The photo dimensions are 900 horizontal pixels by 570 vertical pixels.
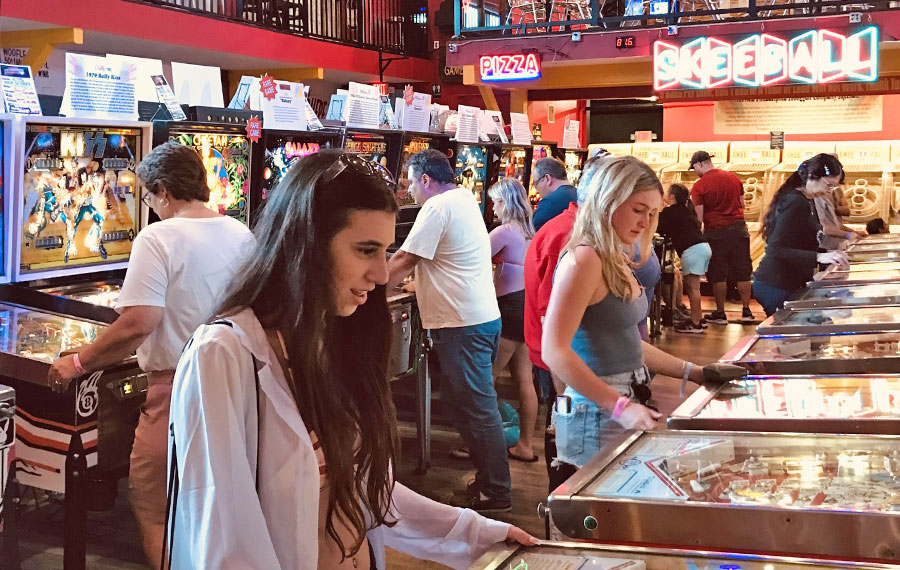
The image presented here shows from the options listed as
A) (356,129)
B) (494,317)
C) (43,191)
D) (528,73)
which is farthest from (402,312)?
(528,73)

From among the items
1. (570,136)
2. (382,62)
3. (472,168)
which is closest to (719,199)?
(570,136)

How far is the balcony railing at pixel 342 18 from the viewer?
1084 cm

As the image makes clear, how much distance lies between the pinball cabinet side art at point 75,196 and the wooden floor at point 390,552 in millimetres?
1019

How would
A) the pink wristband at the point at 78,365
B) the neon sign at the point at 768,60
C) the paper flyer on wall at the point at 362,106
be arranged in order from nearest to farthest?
the pink wristband at the point at 78,365
the paper flyer on wall at the point at 362,106
the neon sign at the point at 768,60

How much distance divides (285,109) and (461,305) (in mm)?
1465

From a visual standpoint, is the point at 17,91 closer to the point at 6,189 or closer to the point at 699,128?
the point at 6,189

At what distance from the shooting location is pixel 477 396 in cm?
412

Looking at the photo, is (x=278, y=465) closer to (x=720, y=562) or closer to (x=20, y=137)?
(x=720, y=562)

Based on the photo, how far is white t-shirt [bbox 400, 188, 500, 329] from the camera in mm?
4020

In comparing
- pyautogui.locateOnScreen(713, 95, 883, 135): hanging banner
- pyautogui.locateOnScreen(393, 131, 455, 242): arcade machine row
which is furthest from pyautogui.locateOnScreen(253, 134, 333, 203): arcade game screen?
pyautogui.locateOnScreen(713, 95, 883, 135): hanging banner

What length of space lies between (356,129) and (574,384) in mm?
3310

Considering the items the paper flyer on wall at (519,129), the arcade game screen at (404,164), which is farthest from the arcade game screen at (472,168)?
the paper flyer on wall at (519,129)

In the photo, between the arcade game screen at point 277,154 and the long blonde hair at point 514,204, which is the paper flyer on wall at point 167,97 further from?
the long blonde hair at point 514,204

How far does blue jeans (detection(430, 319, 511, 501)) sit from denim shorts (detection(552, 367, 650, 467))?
152 cm
